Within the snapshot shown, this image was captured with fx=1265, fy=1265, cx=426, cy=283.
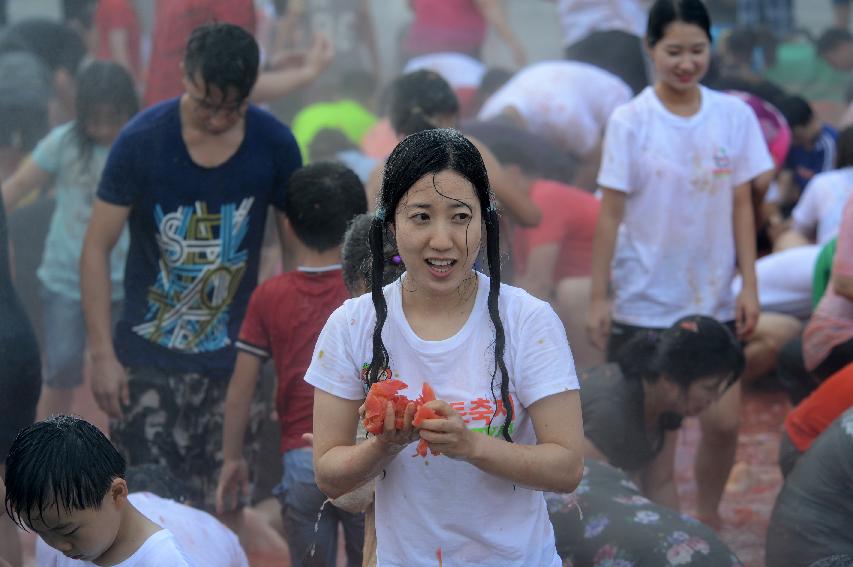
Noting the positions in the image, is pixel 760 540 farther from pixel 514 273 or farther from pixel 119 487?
pixel 119 487

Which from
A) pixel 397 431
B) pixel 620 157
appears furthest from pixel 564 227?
pixel 397 431

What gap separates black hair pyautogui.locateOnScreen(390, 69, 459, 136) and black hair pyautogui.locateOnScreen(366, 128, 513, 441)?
243 cm

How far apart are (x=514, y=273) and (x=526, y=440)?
11.5ft

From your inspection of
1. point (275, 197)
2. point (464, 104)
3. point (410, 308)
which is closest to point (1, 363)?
point (275, 197)

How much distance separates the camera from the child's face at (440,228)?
2.37 metres

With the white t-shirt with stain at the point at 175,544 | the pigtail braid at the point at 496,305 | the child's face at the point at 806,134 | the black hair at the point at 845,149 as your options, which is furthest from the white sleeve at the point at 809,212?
the pigtail braid at the point at 496,305

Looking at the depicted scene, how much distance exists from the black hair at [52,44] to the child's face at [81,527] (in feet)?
19.9

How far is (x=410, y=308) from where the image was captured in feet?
8.11

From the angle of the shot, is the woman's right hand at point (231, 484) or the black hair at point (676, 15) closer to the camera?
the woman's right hand at point (231, 484)

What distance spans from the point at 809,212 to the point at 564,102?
4.73 feet

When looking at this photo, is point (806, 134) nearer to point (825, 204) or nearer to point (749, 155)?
point (825, 204)

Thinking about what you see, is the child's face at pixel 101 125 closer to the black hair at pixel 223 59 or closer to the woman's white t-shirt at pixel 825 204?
the black hair at pixel 223 59

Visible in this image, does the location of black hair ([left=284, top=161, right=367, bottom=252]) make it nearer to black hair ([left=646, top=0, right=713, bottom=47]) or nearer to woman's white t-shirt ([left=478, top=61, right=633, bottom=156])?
black hair ([left=646, top=0, right=713, bottom=47])

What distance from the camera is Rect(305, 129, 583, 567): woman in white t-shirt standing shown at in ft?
7.79
